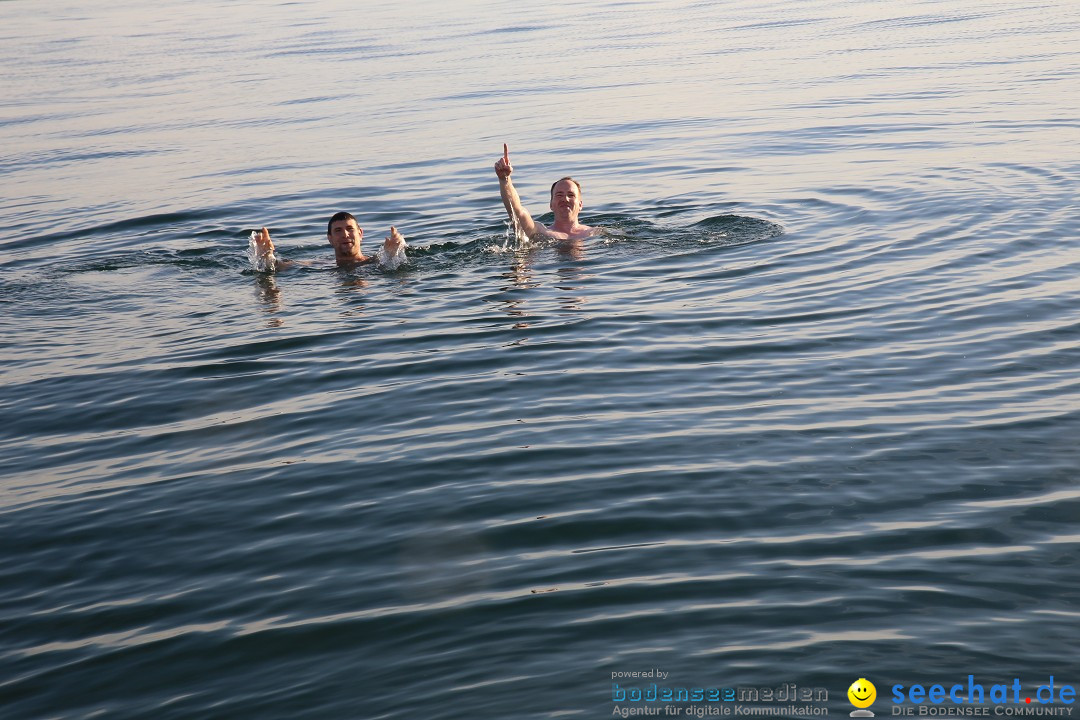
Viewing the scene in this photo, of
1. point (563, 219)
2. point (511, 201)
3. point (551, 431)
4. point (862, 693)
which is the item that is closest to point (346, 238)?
point (511, 201)

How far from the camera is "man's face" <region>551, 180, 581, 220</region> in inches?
539

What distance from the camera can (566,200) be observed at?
13.7 meters

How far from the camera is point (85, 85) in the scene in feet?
106

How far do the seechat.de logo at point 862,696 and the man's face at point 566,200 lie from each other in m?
9.71

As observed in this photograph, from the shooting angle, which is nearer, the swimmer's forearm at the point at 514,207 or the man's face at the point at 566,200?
the swimmer's forearm at the point at 514,207

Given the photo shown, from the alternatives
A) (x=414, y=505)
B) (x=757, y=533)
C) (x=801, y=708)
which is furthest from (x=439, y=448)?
(x=801, y=708)

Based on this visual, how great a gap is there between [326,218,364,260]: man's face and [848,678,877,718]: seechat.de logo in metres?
9.37

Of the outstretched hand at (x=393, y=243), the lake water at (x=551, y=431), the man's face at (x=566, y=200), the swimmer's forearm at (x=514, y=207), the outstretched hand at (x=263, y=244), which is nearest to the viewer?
the lake water at (x=551, y=431)

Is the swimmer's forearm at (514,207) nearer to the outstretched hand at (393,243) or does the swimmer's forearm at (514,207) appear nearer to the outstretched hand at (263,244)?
the outstretched hand at (393,243)

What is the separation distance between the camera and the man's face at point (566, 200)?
13695mm

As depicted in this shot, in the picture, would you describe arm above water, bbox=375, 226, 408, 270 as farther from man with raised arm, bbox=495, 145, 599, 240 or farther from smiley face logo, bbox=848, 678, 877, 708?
smiley face logo, bbox=848, 678, 877, 708

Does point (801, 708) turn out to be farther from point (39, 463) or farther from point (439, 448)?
point (39, 463)

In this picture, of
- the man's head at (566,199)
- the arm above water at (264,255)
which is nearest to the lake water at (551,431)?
the arm above water at (264,255)

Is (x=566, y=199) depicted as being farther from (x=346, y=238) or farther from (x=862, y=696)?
(x=862, y=696)
